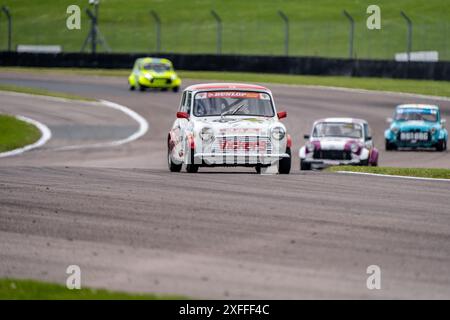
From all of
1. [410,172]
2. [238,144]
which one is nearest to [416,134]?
[410,172]

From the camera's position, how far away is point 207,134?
1770 cm

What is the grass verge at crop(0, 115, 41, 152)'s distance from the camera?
94.9ft

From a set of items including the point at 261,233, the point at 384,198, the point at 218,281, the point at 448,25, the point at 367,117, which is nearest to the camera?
the point at 218,281

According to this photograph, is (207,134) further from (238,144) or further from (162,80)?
(162,80)

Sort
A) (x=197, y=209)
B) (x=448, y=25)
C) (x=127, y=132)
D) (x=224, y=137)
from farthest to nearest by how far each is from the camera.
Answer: (x=448, y=25), (x=127, y=132), (x=224, y=137), (x=197, y=209)

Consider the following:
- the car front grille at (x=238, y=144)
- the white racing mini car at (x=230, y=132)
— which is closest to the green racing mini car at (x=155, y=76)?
the white racing mini car at (x=230, y=132)

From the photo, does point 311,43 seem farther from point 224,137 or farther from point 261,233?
point 261,233

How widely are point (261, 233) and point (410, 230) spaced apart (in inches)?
55.9

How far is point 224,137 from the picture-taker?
17.6m

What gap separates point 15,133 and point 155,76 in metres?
→ 15.2

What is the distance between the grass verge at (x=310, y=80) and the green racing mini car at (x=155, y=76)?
10.8 ft

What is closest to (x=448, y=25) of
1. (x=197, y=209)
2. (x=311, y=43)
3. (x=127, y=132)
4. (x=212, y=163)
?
(x=311, y=43)

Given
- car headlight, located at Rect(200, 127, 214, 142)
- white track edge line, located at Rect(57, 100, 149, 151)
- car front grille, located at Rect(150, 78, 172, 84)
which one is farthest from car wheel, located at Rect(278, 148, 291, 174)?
car front grille, located at Rect(150, 78, 172, 84)

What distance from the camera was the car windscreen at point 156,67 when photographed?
45.3 metres
